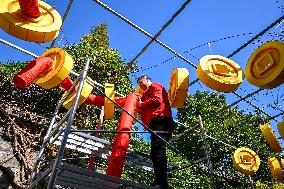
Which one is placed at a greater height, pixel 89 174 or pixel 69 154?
pixel 69 154

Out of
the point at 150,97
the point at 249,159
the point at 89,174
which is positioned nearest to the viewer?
the point at 89,174

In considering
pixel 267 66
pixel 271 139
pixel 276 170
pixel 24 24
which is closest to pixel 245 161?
pixel 271 139

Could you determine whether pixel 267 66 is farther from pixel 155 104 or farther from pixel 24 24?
pixel 24 24

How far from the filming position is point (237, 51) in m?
5.66

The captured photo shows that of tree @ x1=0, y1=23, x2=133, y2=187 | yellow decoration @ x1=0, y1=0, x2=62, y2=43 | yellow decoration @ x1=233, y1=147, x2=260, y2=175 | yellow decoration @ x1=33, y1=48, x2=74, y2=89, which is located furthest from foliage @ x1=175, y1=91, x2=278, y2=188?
yellow decoration @ x1=0, y1=0, x2=62, y2=43

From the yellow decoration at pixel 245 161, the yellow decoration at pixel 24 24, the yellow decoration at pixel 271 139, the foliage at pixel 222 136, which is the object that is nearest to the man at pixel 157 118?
the yellow decoration at pixel 24 24

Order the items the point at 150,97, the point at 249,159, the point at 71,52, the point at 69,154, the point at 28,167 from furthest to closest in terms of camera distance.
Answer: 1. the point at 71,52
2. the point at 69,154
3. the point at 28,167
4. the point at 249,159
5. the point at 150,97

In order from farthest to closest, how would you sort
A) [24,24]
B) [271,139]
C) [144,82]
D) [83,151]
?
1. [271,139]
2. [144,82]
3. [83,151]
4. [24,24]

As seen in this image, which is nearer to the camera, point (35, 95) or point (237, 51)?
point (237, 51)

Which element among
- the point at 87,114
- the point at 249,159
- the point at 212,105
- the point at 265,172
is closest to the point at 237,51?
the point at 249,159

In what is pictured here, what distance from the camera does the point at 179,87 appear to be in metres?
5.41

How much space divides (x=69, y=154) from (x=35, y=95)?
3092mm

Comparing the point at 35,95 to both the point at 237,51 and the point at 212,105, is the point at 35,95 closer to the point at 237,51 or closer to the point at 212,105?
the point at 237,51

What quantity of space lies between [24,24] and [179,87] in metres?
2.71
